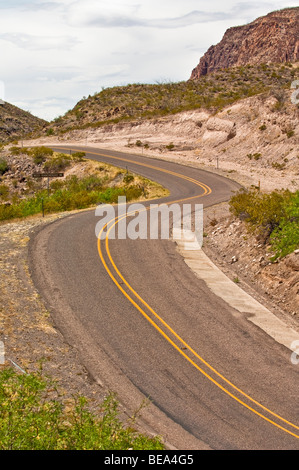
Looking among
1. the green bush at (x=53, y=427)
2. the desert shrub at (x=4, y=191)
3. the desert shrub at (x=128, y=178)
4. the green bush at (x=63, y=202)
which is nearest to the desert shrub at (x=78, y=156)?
the desert shrub at (x=4, y=191)

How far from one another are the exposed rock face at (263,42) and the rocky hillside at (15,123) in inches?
1642

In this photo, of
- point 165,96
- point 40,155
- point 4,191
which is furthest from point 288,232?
Result: point 165,96

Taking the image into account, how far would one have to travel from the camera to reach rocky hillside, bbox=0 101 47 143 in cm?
9389

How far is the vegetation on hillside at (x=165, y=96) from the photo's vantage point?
225ft

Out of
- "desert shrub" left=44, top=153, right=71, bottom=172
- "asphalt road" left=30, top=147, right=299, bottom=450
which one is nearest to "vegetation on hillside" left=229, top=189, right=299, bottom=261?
"asphalt road" left=30, top=147, right=299, bottom=450

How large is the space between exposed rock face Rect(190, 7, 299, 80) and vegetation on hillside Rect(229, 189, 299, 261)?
3661 inches

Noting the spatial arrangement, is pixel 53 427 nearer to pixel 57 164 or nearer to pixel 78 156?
pixel 57 164

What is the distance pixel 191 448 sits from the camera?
28.9 feet

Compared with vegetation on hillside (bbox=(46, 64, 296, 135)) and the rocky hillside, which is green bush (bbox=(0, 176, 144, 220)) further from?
the rocky hillside

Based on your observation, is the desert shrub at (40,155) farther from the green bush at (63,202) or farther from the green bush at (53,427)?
the green bush at (53,427)

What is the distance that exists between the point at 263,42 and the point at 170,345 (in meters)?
120

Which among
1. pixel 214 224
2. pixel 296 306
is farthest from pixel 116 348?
pixel 214 224

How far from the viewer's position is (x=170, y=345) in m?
13.0

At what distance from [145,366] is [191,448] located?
3.25 m
